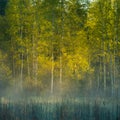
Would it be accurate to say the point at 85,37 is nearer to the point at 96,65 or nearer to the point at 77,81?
the point at 77,81

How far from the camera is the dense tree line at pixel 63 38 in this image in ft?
108

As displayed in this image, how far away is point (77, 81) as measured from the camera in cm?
3591

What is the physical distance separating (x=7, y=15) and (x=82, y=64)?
7839 millimetres

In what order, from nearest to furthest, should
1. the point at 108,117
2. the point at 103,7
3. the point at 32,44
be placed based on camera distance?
the point at 108,117 → the point at 103,7 → the point at 32,44

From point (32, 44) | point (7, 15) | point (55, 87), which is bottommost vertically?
point (55, 87)

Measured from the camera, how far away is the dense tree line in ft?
108

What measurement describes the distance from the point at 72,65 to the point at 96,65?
32.0 feet

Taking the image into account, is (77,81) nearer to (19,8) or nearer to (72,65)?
(72,65)

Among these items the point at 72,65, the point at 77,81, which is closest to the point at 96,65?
the point at 77,81

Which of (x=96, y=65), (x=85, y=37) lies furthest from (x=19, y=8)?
(x=96, y=65)

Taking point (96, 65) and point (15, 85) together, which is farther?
point (96, 65)

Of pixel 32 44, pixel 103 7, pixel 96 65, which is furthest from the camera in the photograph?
pixel 96 65

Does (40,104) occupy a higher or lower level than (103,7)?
lower

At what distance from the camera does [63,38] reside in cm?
3366
